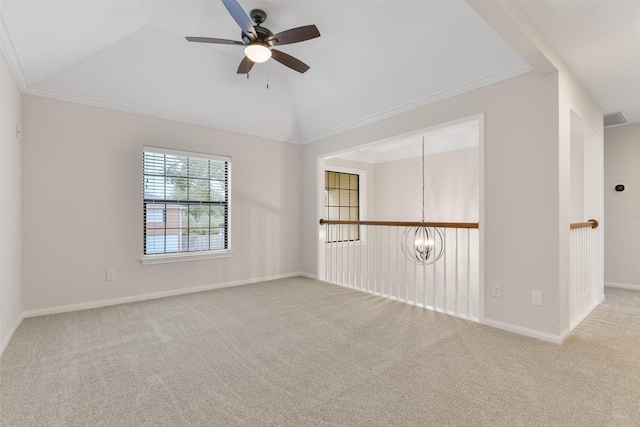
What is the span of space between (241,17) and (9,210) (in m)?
2.62

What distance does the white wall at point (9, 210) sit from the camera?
247cm

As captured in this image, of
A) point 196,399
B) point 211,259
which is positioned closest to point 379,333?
point 196,399

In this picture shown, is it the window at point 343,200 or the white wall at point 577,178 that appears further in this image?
the window at point 343,200

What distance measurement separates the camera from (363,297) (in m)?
3.95

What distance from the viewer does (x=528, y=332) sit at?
270cm

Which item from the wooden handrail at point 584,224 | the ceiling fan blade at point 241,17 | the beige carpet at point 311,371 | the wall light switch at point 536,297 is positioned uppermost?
the ceiling fan blade at point 241,17

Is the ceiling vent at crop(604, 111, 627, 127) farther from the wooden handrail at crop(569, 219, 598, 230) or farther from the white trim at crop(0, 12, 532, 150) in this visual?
the white trim at crop(0, 12, 532, 150)

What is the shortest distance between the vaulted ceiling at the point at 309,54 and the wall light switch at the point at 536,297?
1996 mm

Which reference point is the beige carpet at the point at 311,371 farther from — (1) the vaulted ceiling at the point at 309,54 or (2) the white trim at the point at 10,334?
(1) the vaulted ceiling at the point at 309,54

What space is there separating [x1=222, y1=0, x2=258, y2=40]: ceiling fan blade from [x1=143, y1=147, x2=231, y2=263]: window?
2.17 m

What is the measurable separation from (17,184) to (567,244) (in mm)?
5200

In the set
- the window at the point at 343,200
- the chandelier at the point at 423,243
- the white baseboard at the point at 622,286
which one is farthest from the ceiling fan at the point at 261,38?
the white baseboard at the point at 622,286

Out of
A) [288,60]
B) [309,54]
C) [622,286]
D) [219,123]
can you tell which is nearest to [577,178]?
[622,286]

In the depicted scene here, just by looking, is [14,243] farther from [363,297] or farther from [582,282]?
[582,282]
